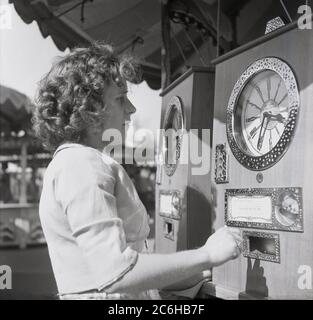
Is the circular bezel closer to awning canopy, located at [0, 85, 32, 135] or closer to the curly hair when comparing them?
the curly hair

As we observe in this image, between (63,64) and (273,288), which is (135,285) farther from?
(63,64)

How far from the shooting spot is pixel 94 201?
0.85 m

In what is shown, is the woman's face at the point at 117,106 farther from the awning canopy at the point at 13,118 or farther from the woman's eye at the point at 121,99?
the awning canopy at the point at 13,118

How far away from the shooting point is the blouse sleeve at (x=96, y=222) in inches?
32.4

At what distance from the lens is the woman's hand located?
92 centimetres

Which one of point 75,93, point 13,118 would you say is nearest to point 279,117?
point 75,93

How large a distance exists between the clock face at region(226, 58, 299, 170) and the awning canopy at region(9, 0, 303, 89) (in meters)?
0.50

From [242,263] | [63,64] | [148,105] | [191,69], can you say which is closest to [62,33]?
[148,105]

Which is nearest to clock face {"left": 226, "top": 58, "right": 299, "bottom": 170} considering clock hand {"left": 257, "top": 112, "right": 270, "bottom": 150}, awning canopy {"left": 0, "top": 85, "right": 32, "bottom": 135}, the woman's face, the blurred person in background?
clock hand {"left": 257, "top": 112, "right": 270, "bottom": 150}

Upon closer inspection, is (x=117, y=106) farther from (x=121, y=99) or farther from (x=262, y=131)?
(x=262, y=131)

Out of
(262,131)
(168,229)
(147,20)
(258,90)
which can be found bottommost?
(168,229)

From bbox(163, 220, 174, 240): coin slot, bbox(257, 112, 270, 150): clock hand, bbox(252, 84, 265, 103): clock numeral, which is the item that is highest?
bbox(252, 84, 265, 103): clock numeral

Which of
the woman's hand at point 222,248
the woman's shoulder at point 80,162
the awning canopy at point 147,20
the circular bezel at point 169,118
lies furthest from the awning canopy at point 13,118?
the woman's hand at point 222,248

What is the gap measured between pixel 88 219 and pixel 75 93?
0.33 m
